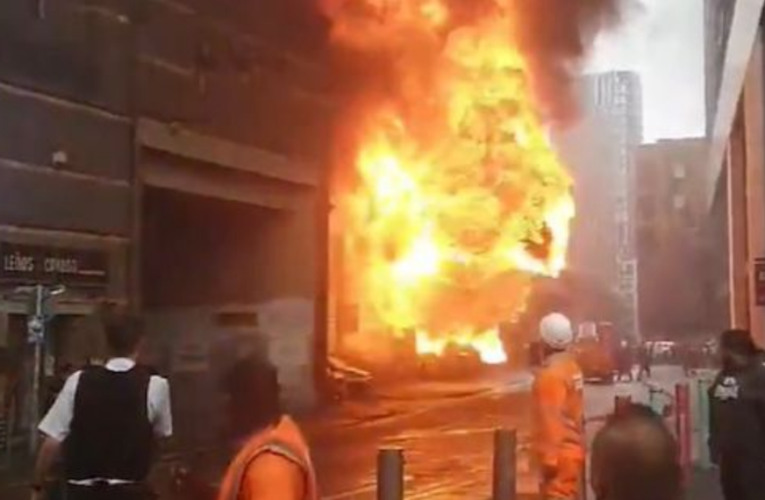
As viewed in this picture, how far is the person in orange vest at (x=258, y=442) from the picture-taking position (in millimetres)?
2650

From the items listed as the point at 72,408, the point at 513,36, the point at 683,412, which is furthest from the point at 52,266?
the point at 72,408

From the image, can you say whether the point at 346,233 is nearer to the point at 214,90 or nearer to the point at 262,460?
the point at 214,90

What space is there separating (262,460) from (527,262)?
11.2 metres

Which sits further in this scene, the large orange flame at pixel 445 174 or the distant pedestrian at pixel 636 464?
the large orange flame at pixel 445 174

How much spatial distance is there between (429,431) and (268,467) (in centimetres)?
1093

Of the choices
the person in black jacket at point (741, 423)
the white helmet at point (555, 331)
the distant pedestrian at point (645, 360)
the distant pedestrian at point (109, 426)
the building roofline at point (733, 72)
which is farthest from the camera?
the building roofline at point (733, 72)

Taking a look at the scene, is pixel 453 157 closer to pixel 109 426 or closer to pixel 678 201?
pixel 678 201

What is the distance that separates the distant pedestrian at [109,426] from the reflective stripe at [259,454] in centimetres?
120

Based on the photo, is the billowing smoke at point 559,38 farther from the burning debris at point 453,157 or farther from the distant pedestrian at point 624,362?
the distant pedestrian at point 624,362

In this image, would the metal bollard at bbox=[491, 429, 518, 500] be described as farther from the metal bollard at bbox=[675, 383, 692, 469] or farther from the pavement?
the metal bollard at bbox=[675, 383, 692, 469]

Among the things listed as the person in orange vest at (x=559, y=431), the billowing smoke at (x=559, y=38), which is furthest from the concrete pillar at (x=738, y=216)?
the person in orange vest at (x=559, y=431)

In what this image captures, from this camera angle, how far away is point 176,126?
1274cm

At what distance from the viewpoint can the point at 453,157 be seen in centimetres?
1498

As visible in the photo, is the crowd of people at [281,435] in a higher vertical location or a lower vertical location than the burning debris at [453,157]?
lower
